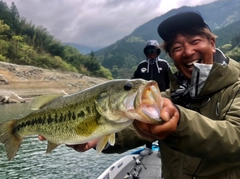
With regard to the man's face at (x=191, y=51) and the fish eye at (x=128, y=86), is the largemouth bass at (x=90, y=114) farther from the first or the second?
the man's face at (x=191, y=51)

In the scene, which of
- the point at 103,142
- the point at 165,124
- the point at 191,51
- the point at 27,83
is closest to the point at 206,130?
the point at 165,124

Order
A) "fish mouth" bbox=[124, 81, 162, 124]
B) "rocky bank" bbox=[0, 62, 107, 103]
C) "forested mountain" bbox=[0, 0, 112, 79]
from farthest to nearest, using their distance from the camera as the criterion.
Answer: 1. "forested mountain" bbox=[0, 0, 112, 79]
2. "rocky bank" bbox=[0, 62, 107, 103]
3. "fish mouth" bbox=[124, 81, 162, 124]

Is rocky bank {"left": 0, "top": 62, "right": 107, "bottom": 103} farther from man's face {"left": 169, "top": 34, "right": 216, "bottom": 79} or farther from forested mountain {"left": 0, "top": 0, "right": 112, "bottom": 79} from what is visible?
man's face {"left": 169, "top": 34, "right": 216, "bottom": 79}

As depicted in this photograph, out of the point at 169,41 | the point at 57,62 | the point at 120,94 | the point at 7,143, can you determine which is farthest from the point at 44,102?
the point at 57,62

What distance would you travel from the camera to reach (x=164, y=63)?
8.34m

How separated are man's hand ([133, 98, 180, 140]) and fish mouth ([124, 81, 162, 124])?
1.3 inches

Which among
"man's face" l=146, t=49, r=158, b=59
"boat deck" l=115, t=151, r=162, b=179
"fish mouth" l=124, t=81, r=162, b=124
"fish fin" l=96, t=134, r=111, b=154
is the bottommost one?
"boat deck" l=115, t=151, r=162, b=179

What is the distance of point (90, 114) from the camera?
87.5 inches

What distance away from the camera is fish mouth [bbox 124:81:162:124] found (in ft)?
5.10

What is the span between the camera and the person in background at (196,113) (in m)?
1.69

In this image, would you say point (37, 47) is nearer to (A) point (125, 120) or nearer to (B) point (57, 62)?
(B) point (57, 62)

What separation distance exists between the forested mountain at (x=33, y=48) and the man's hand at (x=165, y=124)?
156 feet

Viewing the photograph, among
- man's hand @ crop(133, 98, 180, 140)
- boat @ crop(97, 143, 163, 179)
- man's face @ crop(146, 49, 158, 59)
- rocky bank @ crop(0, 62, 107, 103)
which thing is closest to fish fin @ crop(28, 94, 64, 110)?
man's hand @ crop(133, 98, 180, 140)

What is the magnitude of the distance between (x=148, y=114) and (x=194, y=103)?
1.06m
